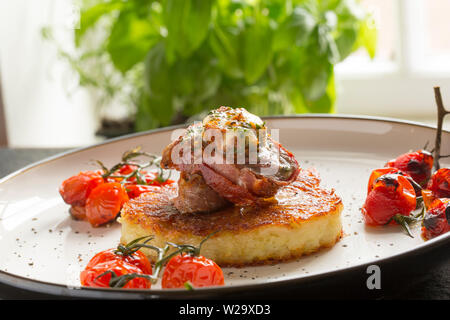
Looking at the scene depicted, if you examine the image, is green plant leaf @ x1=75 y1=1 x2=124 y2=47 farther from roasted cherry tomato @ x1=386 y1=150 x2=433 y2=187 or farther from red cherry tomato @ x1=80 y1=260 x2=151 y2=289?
red cherry tomato @ x1=80 y1=260 x2=151 y2=289

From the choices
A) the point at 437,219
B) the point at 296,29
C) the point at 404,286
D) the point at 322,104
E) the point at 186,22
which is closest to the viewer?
the point at 404,286

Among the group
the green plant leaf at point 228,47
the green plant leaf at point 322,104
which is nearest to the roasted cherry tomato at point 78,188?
the green plant leaf at point 228,47

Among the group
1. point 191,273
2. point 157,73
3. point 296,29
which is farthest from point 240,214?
point 157,73

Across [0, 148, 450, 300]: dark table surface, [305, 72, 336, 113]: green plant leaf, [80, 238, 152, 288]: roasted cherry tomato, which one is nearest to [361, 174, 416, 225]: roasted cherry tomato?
[0, 148, 450, 300]: dark table surface

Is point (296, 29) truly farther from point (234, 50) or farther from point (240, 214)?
point (240, 214)

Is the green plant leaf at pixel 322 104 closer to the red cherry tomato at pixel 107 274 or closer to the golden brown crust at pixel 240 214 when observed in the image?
the golden brown crust at pixel 240 214
